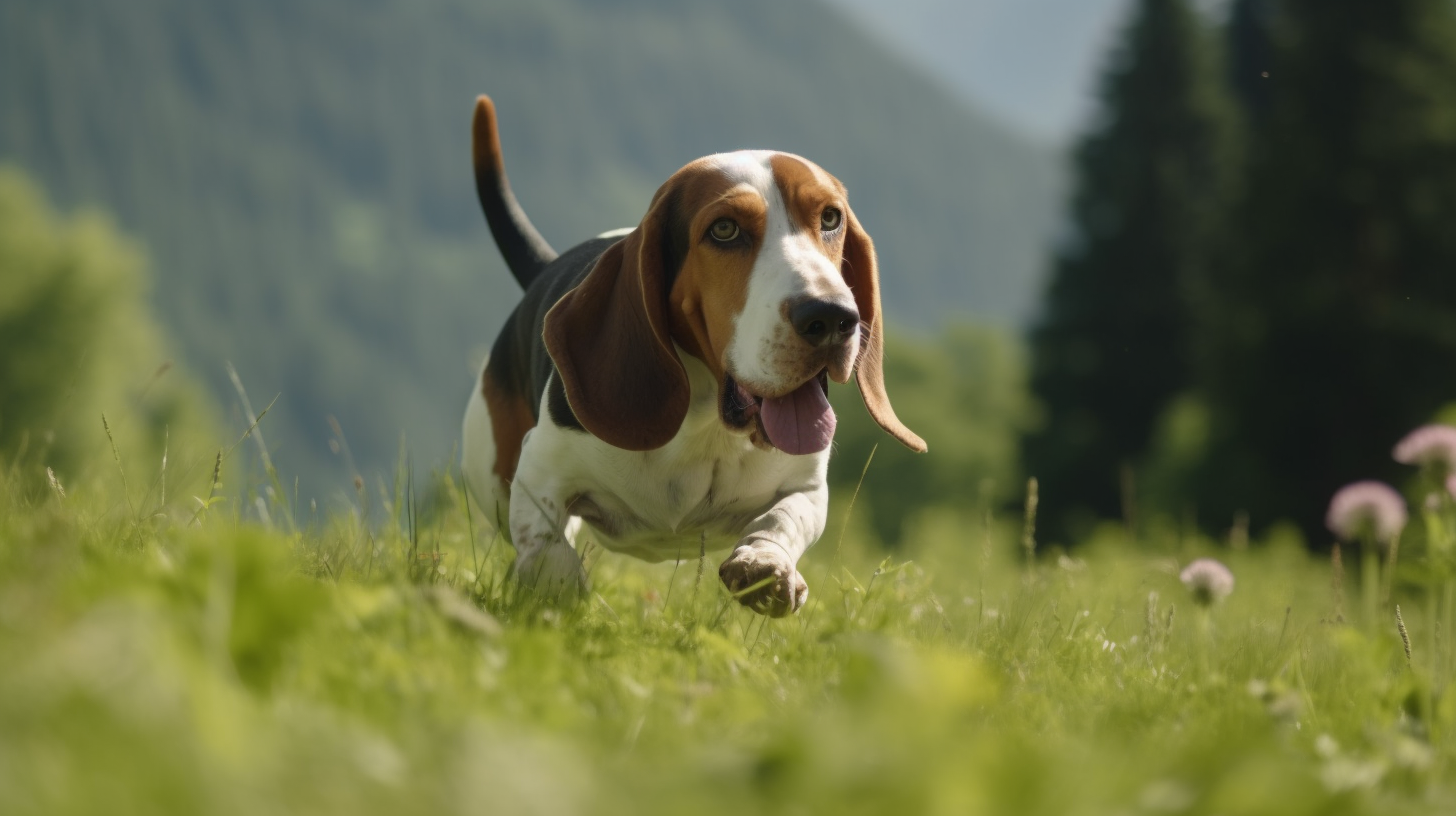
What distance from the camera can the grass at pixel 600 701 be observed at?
133 cm

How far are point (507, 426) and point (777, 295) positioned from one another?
2.00 m

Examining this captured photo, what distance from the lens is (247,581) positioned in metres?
1.79

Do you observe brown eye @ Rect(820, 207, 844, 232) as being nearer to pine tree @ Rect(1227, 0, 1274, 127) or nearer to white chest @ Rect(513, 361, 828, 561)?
white chest @ Rect(513, 361, 828, 561)

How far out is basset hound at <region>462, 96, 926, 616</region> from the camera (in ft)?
11.6

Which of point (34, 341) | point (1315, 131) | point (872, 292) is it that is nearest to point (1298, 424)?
point (1315, 131)

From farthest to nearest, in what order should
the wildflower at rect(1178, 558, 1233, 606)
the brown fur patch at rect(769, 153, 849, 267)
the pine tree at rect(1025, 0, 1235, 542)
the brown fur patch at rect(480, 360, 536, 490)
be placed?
the pine tree at rect(1025, 0, 1235, 542) → the brown fur patch at rect(480, 360, 536, 490) → the wildflower at rect(1178, 558, 1233, 606) → the brown fur patch at rect(769, 153, 849, 267)

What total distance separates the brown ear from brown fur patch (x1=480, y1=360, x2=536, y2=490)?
1.38 metres

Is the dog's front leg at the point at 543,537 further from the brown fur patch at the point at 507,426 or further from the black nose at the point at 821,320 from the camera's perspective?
the black nose at the point at 821,320

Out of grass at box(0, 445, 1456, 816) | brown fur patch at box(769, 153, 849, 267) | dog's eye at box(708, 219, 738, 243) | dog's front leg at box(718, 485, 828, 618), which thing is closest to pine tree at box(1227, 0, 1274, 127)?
brown fur patch at box(769, 153, 849, 267)

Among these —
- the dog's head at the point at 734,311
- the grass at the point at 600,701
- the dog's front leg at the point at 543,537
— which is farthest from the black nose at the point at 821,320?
the dog's front leg at the point at 543,537

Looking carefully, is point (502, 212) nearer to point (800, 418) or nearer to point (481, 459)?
point (481, 459)

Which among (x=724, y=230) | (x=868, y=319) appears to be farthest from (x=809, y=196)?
(x=868, y=319)

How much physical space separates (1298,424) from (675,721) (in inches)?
754

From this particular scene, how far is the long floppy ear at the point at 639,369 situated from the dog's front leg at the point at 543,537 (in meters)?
0.28
